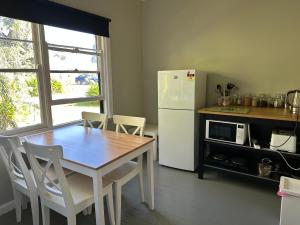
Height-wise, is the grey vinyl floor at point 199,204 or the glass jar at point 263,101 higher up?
the glass jar at point 263,101

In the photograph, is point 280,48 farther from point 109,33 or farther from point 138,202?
point 138,202

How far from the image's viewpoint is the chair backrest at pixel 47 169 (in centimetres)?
135

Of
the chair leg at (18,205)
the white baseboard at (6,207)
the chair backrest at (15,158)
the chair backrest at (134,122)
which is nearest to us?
the chair backrest at (15,158)

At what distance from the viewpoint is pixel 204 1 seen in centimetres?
310

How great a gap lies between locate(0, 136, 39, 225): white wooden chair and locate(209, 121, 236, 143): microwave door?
79.6 inches

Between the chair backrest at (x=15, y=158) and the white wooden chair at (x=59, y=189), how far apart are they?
6.1 inches

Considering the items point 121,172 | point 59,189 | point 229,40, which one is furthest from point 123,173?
point 229,40

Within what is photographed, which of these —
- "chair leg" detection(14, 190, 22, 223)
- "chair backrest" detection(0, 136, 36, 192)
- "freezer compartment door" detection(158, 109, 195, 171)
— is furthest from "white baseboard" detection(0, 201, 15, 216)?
"freezer compartment door" detection(158, 109, 195, 171)

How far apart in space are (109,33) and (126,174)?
218cm

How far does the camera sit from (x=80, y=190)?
168 centimetres

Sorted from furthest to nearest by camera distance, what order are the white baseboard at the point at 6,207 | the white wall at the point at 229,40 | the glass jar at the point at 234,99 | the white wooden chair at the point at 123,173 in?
the glass jar at the point at 234,99
the white wall at the point at 229,40
the white baseboard at the point at 6,207
the white wooden chair at the point at 123,173

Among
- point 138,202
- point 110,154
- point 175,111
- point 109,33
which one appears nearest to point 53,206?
point 110,154

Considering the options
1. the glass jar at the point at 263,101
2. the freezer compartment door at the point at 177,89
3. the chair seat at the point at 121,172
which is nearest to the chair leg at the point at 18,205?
the chair seat at the point at 121,172

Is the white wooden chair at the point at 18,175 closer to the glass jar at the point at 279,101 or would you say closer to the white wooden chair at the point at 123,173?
the white wooden chair at the point at 123,173
